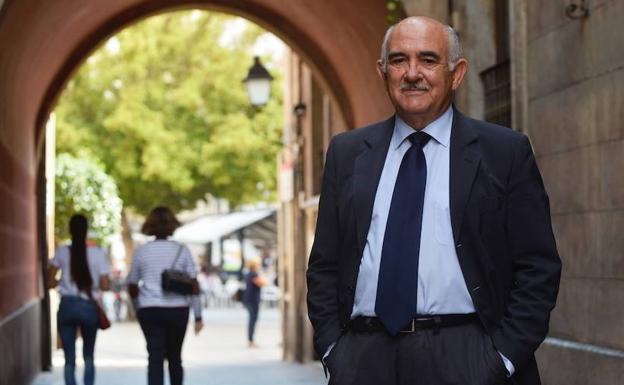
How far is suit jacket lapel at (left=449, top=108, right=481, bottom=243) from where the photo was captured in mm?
3980

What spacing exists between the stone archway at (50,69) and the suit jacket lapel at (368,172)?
9095 millimetres

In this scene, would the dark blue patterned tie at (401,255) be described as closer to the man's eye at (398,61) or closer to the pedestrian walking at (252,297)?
the man's eye at (398,61)

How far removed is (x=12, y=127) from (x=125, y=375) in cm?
428

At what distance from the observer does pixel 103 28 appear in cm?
1773

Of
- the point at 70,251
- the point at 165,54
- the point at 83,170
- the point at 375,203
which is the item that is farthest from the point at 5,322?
the point at 165,54

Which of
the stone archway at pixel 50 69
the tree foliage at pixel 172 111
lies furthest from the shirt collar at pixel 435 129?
the tree foliage at pixel 172 111

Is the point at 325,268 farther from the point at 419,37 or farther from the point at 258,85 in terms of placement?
the point at 258,85

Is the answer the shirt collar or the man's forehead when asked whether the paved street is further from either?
the man's forehead

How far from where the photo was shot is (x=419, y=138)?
414 cm

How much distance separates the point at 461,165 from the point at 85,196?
97.9ft

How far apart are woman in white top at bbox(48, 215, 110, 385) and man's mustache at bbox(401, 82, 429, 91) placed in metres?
8.06

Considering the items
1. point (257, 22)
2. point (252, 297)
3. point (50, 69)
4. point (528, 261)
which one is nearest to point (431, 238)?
point (528, 261)

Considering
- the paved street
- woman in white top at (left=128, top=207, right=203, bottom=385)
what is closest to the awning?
the paved street

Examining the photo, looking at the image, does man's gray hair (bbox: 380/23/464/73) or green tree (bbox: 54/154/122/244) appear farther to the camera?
green tree (bbox: 54/154/122/244)
